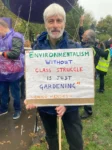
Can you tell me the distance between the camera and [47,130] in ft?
9.03

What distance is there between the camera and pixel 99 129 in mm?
3945

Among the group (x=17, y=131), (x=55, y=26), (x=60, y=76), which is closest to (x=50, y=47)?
(x=55, y=26)

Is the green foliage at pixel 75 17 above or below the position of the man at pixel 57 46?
above

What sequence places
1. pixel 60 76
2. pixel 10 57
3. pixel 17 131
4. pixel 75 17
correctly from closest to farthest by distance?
1. pixel 60 76
2. pixel 10 57
3. pixel 17 131
4. pixel 75 17

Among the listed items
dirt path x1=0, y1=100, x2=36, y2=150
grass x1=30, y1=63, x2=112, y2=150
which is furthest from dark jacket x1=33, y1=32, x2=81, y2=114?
dirt path x1=0, y1=100, x2=36, y2=150

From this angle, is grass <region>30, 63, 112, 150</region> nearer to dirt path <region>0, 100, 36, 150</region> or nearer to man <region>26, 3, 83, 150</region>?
dirt path <region>0, 100, 36, 150</region>

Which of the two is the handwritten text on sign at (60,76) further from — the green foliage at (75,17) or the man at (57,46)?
A: the green foliage at (75,17)

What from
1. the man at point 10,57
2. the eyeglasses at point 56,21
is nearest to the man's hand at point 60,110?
the eyeglasses at point 56,21

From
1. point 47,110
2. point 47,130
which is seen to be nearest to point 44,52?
point 47,110

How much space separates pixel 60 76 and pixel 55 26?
495mm

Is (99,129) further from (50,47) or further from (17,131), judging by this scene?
(50,47)

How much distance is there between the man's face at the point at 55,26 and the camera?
Result: 2344 mm

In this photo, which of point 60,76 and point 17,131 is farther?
point 17,131

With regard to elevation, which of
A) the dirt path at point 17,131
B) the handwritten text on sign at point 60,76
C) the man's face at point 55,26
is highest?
the man's face at point 55,26
